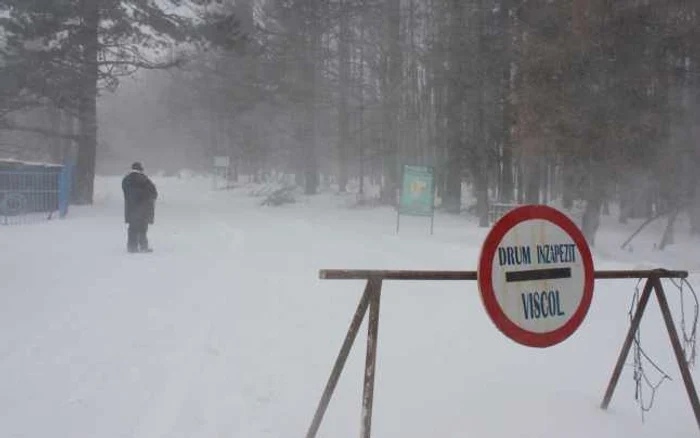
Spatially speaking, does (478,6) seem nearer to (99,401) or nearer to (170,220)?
(170,220)

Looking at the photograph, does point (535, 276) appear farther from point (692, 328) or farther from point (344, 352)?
point (692, 328)

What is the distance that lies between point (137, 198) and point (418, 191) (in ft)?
27.1

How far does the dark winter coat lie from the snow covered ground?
4.12 feet

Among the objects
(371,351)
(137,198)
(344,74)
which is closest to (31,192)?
(137,198)

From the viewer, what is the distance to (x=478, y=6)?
22.6 meters

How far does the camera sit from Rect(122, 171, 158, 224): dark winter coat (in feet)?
42.4

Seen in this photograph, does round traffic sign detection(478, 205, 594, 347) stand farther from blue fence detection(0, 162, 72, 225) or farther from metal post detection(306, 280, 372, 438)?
blue fence detection(0, 162, 72, 225)

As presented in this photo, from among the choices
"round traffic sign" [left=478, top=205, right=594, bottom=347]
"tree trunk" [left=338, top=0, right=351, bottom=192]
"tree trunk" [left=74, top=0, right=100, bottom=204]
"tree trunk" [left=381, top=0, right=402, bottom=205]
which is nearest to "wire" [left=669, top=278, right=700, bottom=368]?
"round traffic sign" [left=478, top=205, right=594, bottom=347]

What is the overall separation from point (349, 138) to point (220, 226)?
1443cm

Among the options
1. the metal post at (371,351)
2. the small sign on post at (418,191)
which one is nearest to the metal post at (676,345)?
the metal post at (371,351)

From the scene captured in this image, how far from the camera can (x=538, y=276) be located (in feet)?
11.9

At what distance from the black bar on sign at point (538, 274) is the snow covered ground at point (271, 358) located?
134 cm

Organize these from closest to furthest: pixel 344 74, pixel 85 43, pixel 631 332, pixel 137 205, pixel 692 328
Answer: pixel 631 332 < pixel 692 328 < pixel 137 205 < pixel 85 43 < pixel 344 74

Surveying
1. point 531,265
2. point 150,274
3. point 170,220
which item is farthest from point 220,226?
point 531,265
